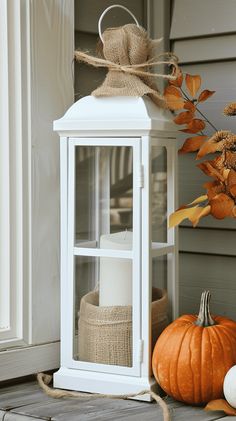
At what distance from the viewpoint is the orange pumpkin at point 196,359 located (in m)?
1.67

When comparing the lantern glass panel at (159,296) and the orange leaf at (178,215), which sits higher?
the orange leaf at (178,215)

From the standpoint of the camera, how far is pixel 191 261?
220cm

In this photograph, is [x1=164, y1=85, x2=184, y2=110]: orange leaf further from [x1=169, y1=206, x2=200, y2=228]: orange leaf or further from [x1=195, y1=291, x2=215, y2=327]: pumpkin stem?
[x1=195, y1=291, x2=215, y2=327]: pumpkin stem

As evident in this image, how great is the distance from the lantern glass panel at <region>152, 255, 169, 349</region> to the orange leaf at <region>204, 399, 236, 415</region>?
0.24 m

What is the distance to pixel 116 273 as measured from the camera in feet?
5.97

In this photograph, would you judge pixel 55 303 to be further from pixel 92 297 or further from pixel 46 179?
pixel 46 179

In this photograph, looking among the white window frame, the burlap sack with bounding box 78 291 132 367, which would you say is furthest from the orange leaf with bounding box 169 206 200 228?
the white window frame

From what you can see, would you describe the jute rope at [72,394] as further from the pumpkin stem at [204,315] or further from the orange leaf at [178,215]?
the orange leaf at [178,215]

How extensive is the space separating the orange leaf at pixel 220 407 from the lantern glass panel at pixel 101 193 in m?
0.42

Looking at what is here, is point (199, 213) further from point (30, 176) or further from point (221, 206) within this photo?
point (30, 176)

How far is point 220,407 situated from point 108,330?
31 centimetres

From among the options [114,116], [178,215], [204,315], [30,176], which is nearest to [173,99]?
[114,116]

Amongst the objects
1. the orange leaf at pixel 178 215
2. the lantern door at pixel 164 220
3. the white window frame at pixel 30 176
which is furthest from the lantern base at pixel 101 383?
the orange leaf at pixel 178 215

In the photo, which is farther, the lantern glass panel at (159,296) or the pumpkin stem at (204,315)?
the lantern glass panel at (159,296)
